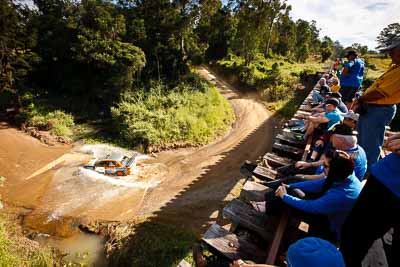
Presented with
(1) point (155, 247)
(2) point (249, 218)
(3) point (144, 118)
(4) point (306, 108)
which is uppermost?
(4) point (306, 108)

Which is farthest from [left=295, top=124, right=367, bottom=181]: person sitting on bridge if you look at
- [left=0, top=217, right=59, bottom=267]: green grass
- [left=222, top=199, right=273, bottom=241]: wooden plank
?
[left=0, top=217, right=59, bottom=267]: green grass

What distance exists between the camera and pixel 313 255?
182 centimetres

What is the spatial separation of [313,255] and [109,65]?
62.0ft

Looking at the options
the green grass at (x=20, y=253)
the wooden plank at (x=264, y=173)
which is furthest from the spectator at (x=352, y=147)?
the green grass at (x=20, y=253)

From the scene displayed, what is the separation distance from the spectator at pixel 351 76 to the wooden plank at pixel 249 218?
18.8ft

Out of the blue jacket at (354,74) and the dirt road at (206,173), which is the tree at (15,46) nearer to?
the dirt road at (206,173)

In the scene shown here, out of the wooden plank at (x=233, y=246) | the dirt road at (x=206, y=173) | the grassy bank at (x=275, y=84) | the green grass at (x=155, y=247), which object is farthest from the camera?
the grassy bank at (x=275, y=84)

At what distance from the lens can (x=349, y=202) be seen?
3.13 m

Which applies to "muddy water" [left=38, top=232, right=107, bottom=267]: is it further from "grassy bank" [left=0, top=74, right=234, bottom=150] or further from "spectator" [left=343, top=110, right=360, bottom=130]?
"spectator" [left=343, top=110, right=360, bottom=130]

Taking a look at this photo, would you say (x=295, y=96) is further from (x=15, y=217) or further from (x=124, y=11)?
(x=15, y=217)

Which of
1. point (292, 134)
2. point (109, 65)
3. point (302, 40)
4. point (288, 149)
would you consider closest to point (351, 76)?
point (292, 134)

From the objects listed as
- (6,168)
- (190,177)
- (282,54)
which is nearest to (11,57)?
(6,168)

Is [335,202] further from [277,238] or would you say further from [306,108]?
[306,108]

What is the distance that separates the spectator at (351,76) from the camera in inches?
284
